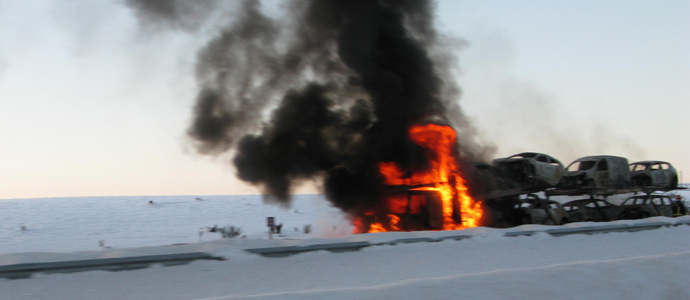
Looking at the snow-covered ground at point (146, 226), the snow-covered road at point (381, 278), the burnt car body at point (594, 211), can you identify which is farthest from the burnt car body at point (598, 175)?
the snow-covered road at point (381, 278)

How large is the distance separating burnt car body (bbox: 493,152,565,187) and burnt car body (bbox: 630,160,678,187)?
540 cm

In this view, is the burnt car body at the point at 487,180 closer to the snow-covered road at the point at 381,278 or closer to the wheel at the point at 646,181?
the snow-covered road at the point at 381,278

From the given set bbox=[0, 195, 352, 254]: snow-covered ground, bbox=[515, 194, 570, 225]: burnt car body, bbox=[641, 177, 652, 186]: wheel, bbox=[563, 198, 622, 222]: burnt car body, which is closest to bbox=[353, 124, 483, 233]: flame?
bbox=[0, 195, 352, 254]: snow-covered ground

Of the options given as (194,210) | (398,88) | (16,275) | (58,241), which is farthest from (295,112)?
(194,210)

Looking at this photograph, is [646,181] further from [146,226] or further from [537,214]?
[146,226]

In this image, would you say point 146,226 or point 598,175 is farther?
point 146,226

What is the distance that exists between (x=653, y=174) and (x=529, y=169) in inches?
288

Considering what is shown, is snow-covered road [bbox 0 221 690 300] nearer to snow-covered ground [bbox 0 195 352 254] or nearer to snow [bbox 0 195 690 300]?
snow [bbox 0 195 690 300]

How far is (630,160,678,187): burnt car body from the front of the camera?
20.8m

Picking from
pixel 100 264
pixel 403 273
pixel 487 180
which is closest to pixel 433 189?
pixel 487 180

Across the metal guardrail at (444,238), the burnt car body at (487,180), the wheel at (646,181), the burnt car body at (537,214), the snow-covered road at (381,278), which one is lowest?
the snow-covered road at (381,278)

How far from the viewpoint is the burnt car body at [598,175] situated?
19156 mm

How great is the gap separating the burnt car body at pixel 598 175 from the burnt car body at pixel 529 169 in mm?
1592

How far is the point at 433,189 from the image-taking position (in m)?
15.0
